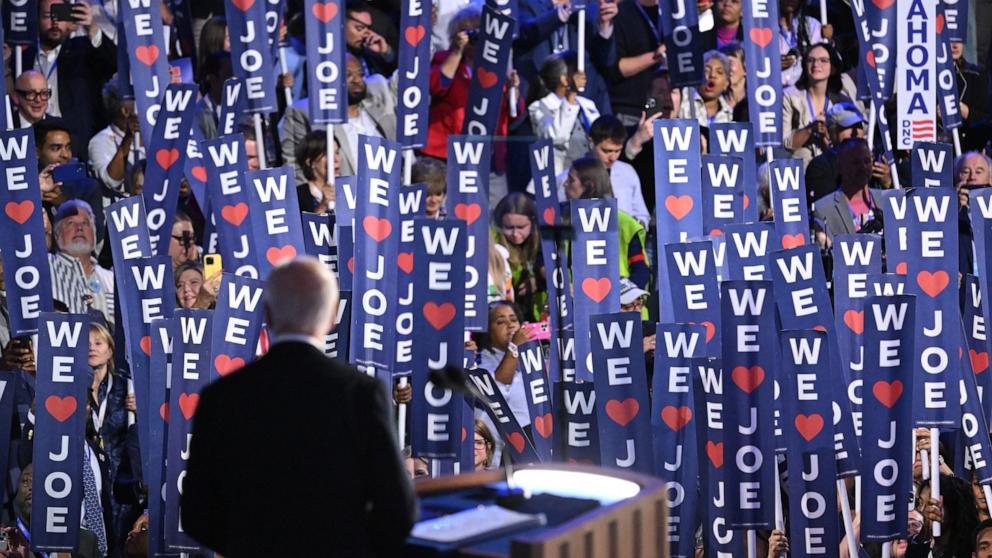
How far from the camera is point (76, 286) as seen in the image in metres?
6.67

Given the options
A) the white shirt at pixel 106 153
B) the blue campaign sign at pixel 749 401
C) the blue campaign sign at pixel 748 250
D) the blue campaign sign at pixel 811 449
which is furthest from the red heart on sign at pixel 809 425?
the white shirt at pixel 106 153

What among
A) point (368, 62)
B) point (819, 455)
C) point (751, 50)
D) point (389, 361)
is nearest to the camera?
point (819, 455)

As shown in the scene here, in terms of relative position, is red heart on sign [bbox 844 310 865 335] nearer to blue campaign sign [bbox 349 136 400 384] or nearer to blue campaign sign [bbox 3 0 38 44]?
blue campaign sign [bbox 349 136 400 384]

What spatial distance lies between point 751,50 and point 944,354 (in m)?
1.76

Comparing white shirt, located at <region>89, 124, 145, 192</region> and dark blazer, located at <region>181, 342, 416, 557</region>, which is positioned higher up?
white shirt, located at <region>89, 124, 145, 192</region>

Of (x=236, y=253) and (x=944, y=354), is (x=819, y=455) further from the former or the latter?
(x=236, y=253)

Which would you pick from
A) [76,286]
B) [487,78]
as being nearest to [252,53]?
[487,78]

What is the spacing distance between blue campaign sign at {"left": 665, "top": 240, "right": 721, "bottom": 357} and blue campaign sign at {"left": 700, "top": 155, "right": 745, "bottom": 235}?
474mm

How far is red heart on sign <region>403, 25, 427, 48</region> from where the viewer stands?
661 cm

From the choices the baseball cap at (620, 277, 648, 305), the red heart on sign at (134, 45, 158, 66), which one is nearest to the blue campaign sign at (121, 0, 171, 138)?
the red heart on sign at (134, 45, 158, 66)

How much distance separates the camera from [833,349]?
5332mm

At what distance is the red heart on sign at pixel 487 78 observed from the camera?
22.4ft

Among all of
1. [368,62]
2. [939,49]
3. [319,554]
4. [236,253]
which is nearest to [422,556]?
[319,554]

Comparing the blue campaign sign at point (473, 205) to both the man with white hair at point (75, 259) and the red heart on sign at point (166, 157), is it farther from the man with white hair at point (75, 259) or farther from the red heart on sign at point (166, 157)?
the man with white hair at point (75, 259)
